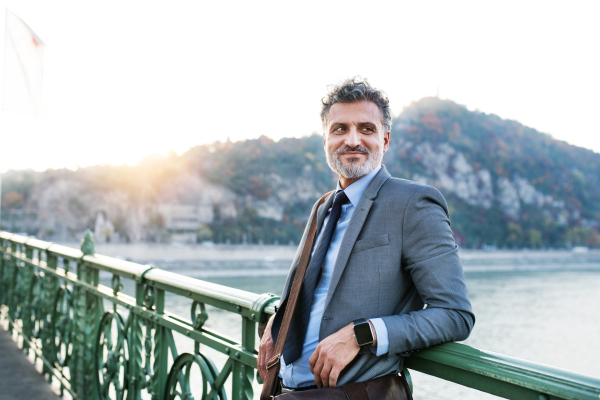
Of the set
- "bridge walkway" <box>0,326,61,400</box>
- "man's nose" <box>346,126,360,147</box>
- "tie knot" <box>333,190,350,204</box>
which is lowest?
"bridge walkway" <box>0,326,61,400</box>

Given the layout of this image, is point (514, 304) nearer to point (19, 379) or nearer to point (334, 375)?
point (19, 379)

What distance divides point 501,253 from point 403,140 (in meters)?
44.8

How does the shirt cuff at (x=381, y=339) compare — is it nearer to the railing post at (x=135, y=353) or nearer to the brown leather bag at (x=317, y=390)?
the brown leather bag at (x=317, y=390)

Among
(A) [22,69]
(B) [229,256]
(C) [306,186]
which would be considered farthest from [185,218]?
(A) [22,69]

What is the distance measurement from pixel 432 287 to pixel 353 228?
8.7 inches

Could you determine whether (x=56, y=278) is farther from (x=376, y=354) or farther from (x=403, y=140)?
(x=403, y=140)

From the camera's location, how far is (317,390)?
99cm

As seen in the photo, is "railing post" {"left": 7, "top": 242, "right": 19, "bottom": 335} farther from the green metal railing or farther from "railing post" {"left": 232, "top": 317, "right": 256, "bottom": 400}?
"railing post" {"left": 232, "top": 317, "right": 256, "bottom": 400}

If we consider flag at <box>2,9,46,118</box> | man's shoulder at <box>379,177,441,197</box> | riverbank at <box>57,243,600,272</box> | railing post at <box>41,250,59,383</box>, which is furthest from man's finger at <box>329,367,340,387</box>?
riverbank at <box>57,243,600,272</box>

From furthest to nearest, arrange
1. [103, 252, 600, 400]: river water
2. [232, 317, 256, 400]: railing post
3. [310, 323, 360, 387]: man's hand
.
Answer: [103, 252, 600, 400]: river water < [232, 317, 256, 400]: railing post < [310, 323, 360, 387]: man's hand

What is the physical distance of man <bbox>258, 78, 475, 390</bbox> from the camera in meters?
0.94

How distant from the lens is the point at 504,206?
85.4 meters

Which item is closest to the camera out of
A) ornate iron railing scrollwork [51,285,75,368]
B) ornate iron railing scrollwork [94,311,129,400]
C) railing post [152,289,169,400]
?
railing post [152,289,169,400]

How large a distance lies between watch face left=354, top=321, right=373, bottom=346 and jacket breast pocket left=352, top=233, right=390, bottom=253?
173mm
